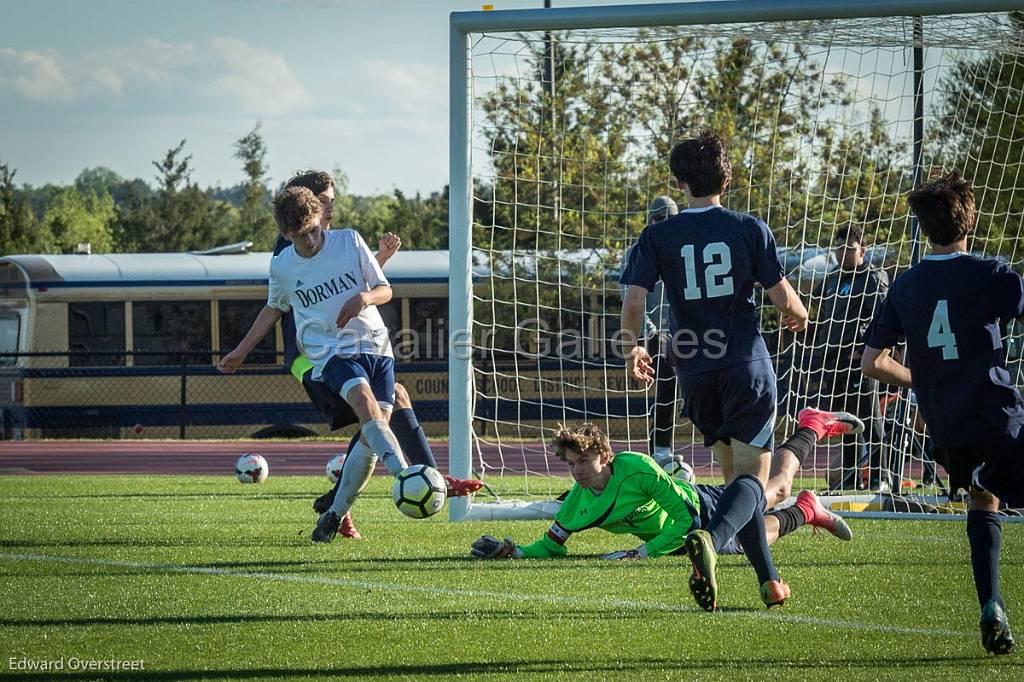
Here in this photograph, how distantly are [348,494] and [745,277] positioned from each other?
2848 millimetres

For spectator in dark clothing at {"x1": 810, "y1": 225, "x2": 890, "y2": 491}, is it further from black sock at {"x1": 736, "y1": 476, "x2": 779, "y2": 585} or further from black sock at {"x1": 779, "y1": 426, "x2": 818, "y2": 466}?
black sock at {"x1": 736, "y1": 476, "x2": 779, "y2": 585}

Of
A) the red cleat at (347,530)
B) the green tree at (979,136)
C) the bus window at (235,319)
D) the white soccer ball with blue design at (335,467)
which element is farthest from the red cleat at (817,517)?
the bus window at (235,319)

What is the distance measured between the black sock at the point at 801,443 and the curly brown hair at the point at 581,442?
87cm

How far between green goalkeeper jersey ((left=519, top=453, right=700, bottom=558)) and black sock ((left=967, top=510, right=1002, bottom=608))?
6.06 ft

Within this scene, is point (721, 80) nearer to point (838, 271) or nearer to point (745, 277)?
point (838, 271)

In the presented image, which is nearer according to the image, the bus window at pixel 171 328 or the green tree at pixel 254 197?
the bus window at pixel 171 328

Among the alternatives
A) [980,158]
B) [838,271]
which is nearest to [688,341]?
[838,271]

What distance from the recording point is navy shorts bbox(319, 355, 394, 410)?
654 cm

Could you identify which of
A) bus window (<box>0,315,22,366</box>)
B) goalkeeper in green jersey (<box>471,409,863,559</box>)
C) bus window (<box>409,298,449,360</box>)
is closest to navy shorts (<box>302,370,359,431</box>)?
goalkeeper in green jersey (<box>471,409,863,559</box>)

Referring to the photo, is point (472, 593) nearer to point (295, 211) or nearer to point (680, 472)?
point (295, 211)

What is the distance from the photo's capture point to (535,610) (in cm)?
488

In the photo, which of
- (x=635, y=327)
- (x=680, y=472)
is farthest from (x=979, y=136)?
(x=635, y=327)

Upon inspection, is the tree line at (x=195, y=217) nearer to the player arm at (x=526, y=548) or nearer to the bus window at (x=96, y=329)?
the bus window at (x=96, y=329)

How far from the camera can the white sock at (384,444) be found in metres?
6.35
